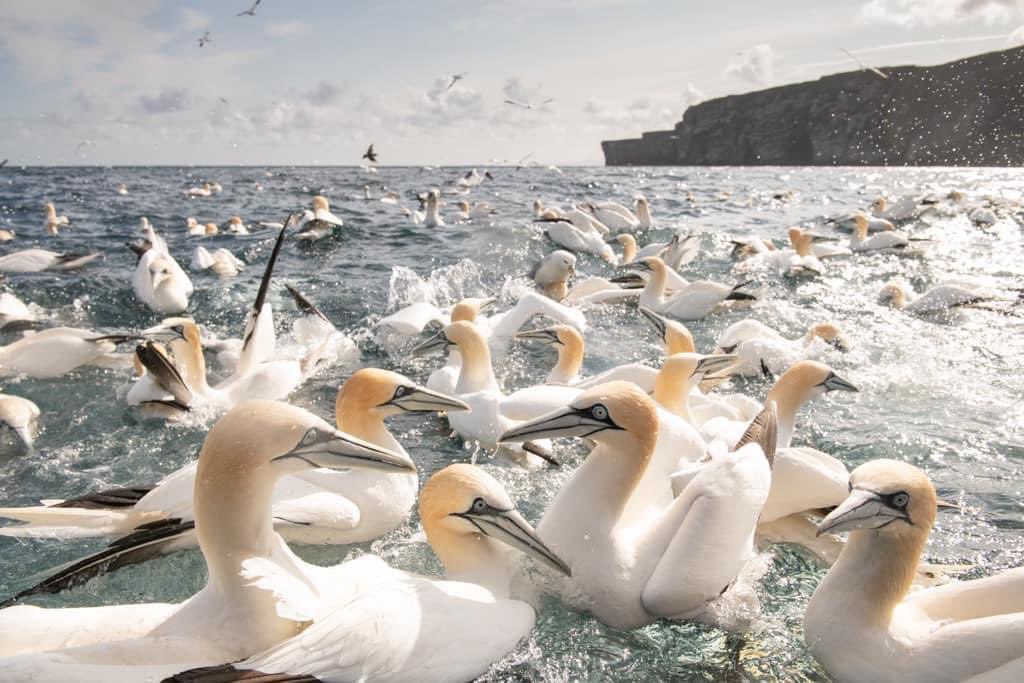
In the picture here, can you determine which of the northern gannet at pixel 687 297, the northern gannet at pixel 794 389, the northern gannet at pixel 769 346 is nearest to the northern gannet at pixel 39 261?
the northern gannet at pixel 687 297

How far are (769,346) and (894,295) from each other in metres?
4.46

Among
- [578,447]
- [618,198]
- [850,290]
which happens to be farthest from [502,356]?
[618,198]

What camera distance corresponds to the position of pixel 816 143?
298ft

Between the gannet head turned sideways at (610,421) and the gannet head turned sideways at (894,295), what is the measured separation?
29.1 ft

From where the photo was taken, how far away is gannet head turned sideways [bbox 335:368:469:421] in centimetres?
464

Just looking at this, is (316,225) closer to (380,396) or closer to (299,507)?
(380,396)

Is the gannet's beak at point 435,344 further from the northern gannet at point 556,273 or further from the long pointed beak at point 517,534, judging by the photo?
the northern gannet at point 556,273

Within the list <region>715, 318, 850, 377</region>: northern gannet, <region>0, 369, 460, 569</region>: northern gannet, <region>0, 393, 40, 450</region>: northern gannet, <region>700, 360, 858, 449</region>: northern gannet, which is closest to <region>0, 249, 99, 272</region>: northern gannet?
<region>0, 393, 40, 450</region>: northern gannet

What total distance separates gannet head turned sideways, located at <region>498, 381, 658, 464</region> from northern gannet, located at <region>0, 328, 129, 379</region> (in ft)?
18.0

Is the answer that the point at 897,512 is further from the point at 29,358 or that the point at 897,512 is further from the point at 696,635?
the point at 29,358

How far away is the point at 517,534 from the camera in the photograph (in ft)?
11.3

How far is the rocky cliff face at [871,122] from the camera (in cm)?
7094

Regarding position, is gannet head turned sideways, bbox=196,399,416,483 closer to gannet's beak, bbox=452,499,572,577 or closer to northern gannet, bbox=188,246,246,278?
gannet's beak, bbox=452,499,572,577

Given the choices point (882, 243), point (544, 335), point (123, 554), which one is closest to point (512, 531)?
point (123, 554)
